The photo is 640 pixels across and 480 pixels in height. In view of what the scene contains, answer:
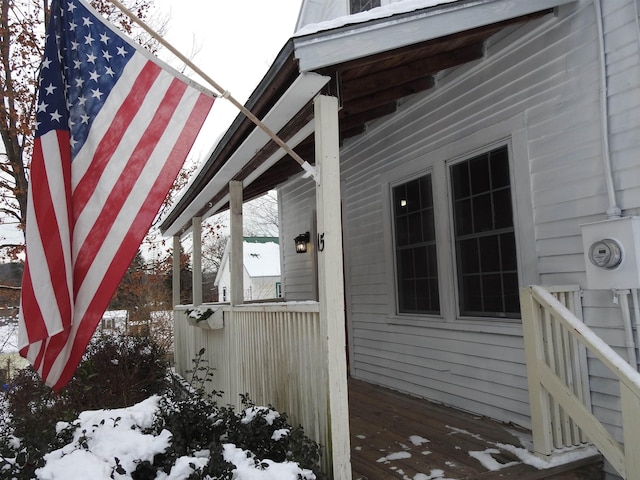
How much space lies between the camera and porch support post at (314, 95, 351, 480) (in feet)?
8.80

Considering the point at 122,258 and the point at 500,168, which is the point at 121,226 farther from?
the point at 500,168

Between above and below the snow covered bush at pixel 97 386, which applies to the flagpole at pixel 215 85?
above

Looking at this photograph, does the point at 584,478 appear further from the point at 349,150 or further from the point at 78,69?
the point at 349,150

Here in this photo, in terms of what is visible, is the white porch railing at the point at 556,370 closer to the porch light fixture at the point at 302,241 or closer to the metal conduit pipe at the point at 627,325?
the metal conduit pipe at the point at 627,325

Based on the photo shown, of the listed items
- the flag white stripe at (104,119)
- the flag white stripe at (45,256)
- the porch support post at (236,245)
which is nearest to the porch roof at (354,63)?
the porch support post at (236,245)

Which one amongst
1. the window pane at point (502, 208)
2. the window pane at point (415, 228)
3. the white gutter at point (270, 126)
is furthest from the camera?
the window pane at point (415, 228)

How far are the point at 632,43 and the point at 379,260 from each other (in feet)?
11.2

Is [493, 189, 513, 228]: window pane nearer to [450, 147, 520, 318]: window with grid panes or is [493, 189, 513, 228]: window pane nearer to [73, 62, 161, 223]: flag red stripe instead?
[450, 147, 520, 318]: window with grid panes

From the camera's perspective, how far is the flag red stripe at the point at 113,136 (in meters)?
2.69

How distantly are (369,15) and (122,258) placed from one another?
1.95 metres

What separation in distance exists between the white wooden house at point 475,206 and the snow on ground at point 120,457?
1.66 ft

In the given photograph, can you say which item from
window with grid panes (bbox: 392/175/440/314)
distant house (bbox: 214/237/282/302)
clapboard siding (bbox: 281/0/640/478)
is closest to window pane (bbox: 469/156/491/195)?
clapboard siding (bbox: 281/0/640/478)

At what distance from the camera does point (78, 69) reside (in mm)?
2754

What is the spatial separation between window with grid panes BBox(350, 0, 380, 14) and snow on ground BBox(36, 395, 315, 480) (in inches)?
219
